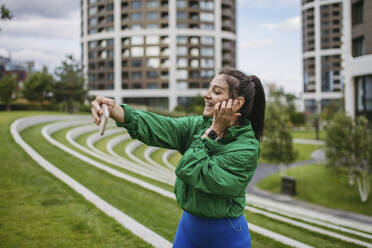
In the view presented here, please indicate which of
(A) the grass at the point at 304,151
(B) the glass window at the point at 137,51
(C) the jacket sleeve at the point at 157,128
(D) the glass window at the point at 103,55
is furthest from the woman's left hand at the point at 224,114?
(D) the glass window at the point at 103,55

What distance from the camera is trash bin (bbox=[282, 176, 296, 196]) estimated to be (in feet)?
76.7

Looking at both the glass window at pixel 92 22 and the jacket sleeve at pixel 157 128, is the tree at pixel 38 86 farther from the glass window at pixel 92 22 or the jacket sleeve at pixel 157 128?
the jacket sleeve at pixel 157 128

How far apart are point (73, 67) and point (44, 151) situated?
3275 cm

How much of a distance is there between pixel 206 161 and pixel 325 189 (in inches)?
918

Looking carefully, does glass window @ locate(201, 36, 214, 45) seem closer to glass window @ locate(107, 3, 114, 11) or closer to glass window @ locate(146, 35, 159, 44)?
glass window @ locate(146, 35, 159, 44)

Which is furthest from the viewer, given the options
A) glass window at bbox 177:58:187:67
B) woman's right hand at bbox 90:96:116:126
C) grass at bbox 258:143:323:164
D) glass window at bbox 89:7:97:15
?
glass window at bbox 89:7:97:15

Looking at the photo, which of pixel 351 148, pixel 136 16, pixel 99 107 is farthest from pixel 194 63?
pixel 99 107

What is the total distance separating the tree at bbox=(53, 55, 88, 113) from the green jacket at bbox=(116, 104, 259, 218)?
40.8 meters

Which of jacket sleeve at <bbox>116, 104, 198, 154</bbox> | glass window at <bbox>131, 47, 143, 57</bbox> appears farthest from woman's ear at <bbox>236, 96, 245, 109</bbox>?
glass window at <bbox>131, 47, 143, 57</bbox>

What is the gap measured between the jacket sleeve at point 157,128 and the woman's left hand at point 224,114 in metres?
0.44

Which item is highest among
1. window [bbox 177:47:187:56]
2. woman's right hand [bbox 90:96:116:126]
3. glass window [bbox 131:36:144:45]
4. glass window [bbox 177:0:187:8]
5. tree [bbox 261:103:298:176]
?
glass window [bbox 177:0:187:8]

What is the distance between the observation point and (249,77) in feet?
8.11

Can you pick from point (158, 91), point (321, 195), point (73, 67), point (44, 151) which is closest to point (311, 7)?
point (158, 91)

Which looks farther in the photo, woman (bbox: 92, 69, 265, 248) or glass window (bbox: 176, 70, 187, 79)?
glass window (bbox: 176, 70, 187, 79)
